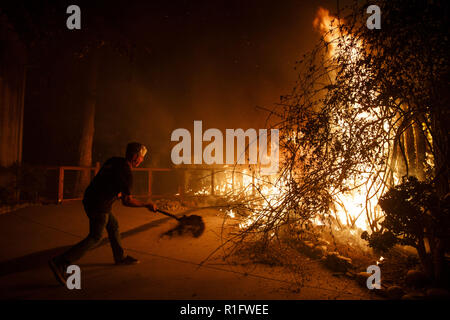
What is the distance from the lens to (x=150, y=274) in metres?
3.65

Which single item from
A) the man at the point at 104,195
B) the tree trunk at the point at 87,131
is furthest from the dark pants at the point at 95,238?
the tree trunk at the point at 87,131

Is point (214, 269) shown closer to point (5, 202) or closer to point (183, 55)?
point (5, 202)

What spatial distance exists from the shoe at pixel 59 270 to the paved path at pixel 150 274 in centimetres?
11

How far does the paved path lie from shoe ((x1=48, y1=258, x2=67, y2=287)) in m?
0.11

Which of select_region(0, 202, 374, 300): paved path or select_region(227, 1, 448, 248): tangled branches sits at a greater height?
select_region(227, 1, 448, 248): tangled branches

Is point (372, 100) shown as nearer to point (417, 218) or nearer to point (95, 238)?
point (417, 218)

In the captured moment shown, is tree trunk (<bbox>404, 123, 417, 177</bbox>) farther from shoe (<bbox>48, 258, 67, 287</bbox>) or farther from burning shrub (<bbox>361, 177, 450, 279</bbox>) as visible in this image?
shoe (<bbox>48, 258, 67, 287</bbox>)

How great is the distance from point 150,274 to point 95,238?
906mm

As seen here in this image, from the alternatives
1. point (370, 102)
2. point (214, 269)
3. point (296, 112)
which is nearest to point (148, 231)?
point (214, 269)

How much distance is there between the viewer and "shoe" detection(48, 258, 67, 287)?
316 cm

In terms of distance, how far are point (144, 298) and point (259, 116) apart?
12.0 meters

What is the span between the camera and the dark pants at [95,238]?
341 centimetres

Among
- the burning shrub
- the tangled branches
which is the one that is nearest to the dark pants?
the tangled branches

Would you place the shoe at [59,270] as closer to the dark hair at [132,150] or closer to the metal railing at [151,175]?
the dark hair at [132,150]
